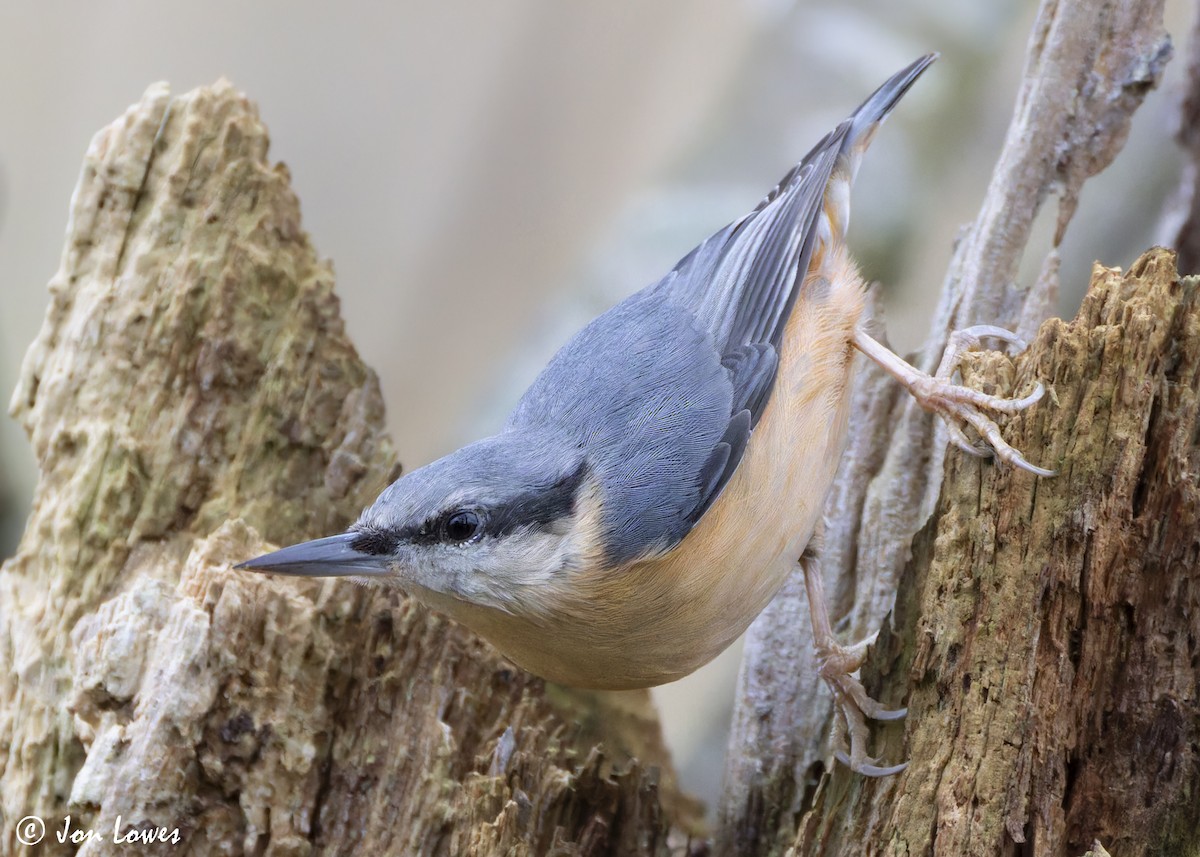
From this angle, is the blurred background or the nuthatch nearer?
the nuthatch

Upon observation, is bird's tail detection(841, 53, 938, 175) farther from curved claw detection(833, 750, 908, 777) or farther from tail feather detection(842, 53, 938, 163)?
curved claw detection(833, 750, 908, 777)

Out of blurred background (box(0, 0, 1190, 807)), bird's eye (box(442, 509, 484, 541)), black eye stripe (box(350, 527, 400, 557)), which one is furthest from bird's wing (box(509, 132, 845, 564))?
blurred background (box(0, 0, 1190, 807))

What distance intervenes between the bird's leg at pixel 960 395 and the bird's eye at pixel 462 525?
2.98 ft

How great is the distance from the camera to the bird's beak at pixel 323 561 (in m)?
1.91

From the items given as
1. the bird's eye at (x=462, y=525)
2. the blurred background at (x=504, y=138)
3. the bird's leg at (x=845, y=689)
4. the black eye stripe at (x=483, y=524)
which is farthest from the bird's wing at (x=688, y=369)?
the blurred background at (x=504, y=138)

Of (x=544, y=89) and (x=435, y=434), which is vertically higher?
(x=544, y=89)

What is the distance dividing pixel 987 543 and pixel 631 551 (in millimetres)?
629

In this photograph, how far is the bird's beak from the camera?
1911 millimetres

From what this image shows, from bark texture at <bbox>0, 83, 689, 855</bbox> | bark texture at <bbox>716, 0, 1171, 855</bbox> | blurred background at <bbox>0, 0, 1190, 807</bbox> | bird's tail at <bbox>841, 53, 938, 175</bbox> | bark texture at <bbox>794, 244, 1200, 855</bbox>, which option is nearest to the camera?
bark texture at <bbox>794, 244, 1200, 855</bbox>

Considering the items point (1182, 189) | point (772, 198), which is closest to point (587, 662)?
point (772, 198)

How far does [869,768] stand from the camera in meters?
1.95

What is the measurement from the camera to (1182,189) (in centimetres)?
322

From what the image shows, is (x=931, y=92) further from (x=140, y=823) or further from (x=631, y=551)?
(x=140, y=823)

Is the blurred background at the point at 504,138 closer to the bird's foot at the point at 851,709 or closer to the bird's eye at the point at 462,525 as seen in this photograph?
the bird's foot at the point at 851,709
